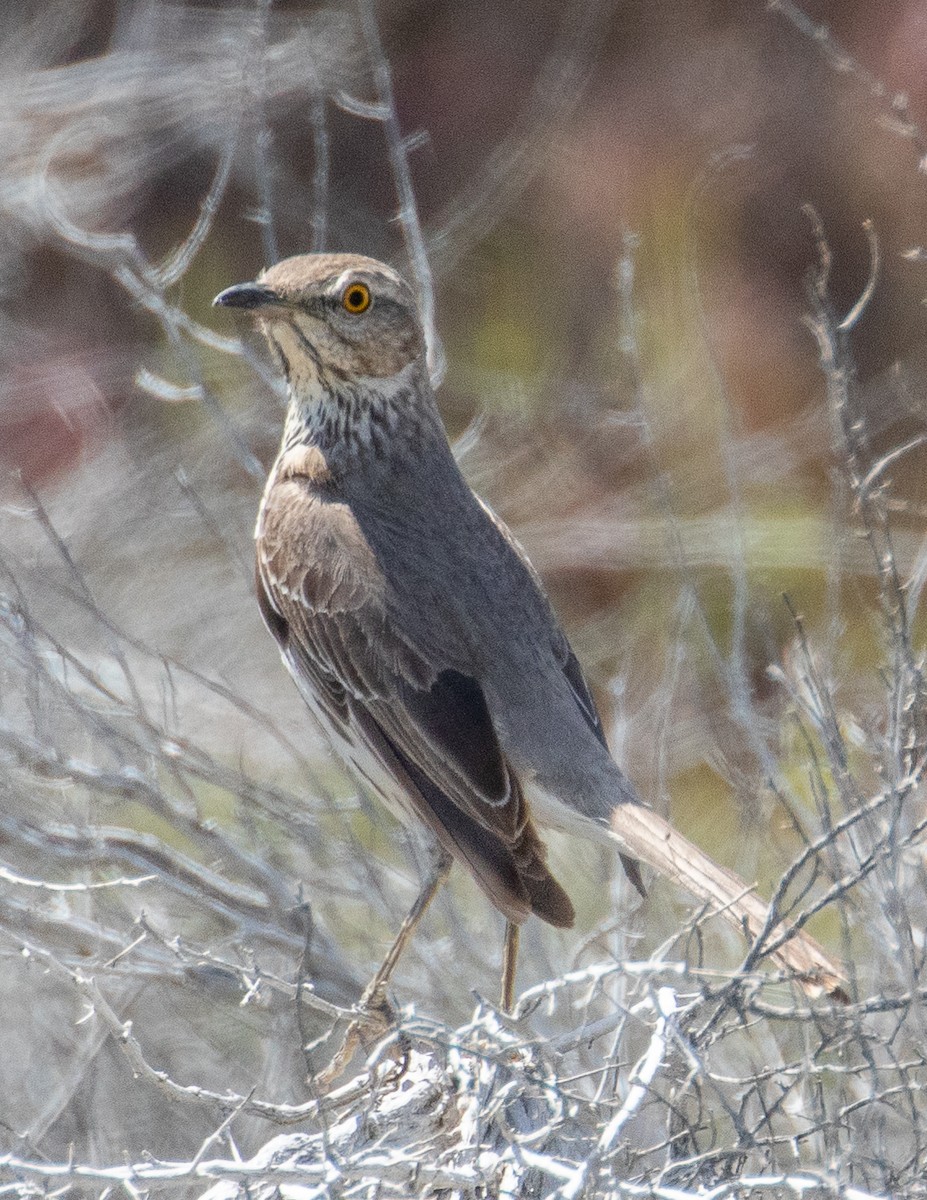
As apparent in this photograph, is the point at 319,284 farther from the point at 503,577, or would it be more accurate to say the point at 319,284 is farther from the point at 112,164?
the point at 112,164

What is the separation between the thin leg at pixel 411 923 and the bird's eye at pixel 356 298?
64.2 inches

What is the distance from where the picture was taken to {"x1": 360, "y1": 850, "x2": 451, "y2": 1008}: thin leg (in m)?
4.99

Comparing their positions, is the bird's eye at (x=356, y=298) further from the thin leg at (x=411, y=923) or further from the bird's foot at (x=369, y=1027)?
the bird's foot at (x=369, y=1027)

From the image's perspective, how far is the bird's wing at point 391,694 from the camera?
16.4ft

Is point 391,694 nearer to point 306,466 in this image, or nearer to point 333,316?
point 306,466

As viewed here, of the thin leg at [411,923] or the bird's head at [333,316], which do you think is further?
the bird's head at [333,316]

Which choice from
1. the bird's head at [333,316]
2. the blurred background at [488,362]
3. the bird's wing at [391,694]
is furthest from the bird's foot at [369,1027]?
the bird's head at [333,316]

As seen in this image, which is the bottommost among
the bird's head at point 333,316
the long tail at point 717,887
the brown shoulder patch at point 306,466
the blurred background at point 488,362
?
the blurred background at point 488,362

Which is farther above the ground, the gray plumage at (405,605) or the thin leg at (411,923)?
the gray plumage at (405,605)

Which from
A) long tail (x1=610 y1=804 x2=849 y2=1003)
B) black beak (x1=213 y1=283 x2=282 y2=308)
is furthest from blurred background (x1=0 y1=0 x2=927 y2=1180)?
long tail (x1=610 y1=804 x2=849 y2=1003)

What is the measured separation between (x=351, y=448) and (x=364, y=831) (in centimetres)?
293

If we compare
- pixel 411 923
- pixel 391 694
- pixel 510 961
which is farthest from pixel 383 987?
pixel 391 694

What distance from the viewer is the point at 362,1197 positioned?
3.78 metres

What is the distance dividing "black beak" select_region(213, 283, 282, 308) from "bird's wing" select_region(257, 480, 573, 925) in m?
0.58
